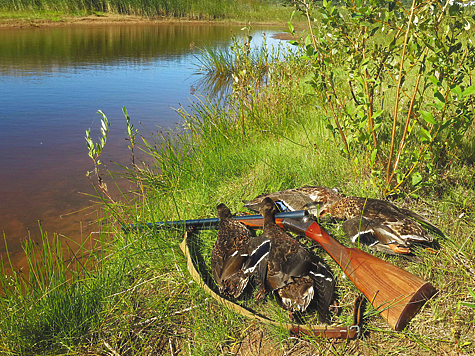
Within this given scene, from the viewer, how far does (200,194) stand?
3.96 m

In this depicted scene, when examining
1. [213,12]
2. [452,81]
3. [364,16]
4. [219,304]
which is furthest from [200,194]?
[213,12]

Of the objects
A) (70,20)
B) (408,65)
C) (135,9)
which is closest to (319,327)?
(408,65)

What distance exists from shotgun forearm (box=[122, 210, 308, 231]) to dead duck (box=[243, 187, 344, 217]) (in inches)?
7.0

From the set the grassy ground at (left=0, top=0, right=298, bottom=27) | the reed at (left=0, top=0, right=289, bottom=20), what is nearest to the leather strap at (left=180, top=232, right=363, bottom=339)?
the grassy ground at (left=0, top=0, right=298, bottom=27)

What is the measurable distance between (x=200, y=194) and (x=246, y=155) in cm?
97

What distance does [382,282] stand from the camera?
2355 millimetres

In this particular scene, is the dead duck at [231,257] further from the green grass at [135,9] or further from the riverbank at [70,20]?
the riverbank at [70,20]

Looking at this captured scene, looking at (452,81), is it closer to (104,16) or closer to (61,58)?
(61,58)

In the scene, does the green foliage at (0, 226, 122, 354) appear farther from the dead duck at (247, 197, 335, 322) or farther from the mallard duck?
the mallard duck

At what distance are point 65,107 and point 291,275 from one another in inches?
318

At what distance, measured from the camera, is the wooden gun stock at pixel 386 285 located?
7.27 ft

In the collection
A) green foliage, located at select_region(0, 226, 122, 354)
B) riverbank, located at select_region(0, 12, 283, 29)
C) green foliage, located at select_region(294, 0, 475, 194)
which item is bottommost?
green foliage, located at select_region(0, 226, 122, 354)

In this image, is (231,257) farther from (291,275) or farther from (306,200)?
(306,200)

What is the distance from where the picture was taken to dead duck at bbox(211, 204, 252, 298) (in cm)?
252
